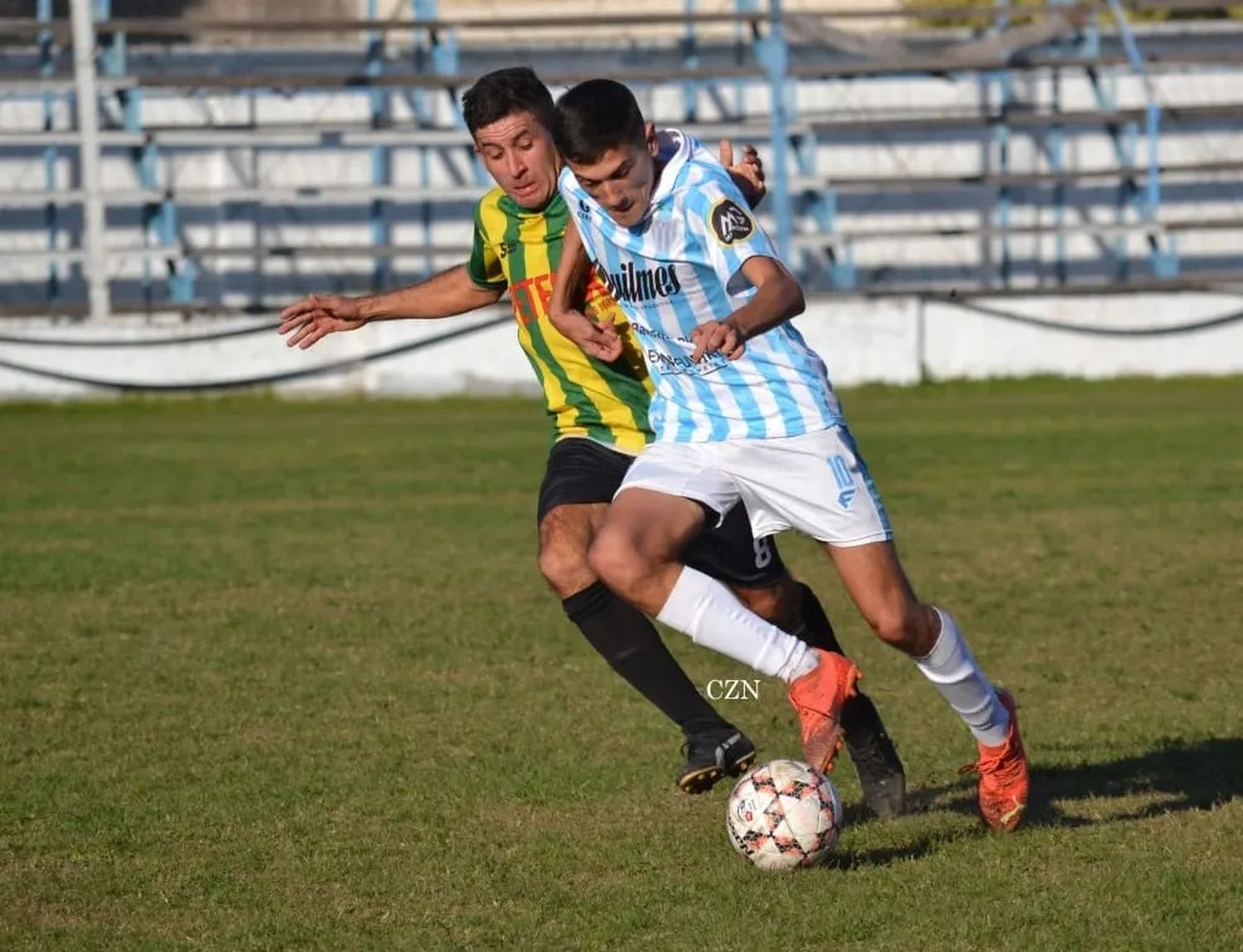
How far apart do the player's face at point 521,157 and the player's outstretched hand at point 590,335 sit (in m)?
0.48

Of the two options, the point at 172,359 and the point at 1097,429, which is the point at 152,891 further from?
the point at 172,359

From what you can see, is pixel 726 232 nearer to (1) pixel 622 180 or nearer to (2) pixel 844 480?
(1) pixel 622 180

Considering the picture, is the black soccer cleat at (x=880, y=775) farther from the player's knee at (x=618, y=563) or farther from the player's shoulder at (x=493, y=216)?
the player's shoulder at (x=493, y=216)

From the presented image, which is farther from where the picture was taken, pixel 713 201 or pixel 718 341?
pixel 713 201

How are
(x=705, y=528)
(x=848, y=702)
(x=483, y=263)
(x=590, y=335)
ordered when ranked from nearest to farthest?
1. (x=705, y=528)
2. (x=590, y=335)
3. (x=848, y=702)
4. (x=483, y=263)

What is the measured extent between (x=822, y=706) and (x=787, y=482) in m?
0.59

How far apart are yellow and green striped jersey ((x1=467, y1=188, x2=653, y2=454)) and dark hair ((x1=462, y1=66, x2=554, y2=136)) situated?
326 mm

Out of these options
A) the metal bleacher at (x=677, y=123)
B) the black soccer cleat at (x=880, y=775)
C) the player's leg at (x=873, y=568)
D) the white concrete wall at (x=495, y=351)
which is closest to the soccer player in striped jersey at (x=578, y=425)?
the black soccer cleat at (x=880, y=775)

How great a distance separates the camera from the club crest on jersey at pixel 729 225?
5043 millimetres

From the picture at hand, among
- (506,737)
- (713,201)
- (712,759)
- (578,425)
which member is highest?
(713,201)

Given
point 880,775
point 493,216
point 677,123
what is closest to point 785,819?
point 880,775

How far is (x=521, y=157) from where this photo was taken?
19.0 feet

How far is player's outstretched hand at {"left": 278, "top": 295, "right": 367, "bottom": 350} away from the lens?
6141mm

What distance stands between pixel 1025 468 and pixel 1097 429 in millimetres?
2846
